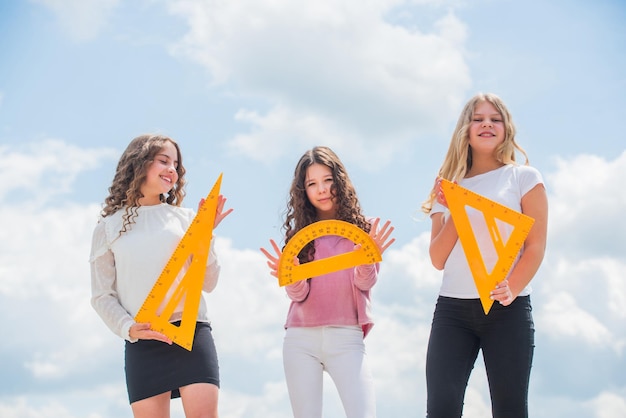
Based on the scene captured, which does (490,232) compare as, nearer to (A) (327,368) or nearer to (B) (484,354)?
(B) (484,354)

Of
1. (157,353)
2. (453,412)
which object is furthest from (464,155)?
(157,353)

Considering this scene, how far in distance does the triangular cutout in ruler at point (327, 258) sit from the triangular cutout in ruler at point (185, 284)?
0.74m

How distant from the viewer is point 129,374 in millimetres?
6125

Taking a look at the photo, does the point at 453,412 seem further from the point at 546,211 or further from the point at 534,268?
the point at 546,211

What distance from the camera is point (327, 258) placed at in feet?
20.7

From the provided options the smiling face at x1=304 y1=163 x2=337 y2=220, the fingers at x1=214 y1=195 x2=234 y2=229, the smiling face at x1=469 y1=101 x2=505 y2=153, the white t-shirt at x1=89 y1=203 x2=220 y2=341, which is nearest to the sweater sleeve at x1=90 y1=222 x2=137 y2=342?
the white t-shirt at x1=89 y1=203 x2=220 y2=341

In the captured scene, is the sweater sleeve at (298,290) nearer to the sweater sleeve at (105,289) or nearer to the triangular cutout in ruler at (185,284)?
the triangular cutout in ruler at (185,284)

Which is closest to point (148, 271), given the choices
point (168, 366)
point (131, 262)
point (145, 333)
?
point (131, 262)

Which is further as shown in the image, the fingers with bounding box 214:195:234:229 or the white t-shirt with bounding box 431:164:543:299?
the fingers with bounding box 214:195:234:229

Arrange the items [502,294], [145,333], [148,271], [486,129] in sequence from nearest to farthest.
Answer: [502,294] < [145,333] < [148,271] < [486,129]

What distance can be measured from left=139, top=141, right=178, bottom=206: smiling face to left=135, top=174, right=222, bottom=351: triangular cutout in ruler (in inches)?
23.6

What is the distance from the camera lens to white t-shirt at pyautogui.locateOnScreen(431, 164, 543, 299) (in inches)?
231

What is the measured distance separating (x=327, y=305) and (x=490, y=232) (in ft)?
5.32

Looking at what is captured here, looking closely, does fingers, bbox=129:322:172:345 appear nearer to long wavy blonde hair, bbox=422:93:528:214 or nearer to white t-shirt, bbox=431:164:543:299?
white t-shirt, bbox=431:164:543:299
